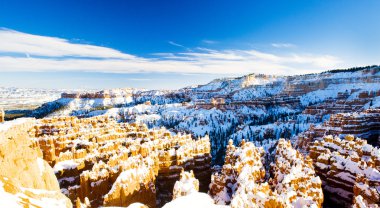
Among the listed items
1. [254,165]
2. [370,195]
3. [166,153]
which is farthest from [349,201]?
[166,153]

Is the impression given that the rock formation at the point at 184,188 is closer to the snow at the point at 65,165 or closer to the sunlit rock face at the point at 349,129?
the snow at the point at 65,165

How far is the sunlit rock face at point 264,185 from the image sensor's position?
61.4ft

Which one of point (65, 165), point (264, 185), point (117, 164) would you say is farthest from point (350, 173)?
point (65, 165)

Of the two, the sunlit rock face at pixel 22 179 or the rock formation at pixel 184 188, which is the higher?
the sunlit rock face at pixel 22 179

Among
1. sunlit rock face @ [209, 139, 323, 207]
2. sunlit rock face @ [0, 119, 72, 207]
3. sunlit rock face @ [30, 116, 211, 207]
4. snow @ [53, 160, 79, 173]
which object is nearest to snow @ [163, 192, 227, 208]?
sunlit rock face @ [209, 139, 323, 207]

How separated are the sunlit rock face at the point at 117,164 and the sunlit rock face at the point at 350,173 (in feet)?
55.2

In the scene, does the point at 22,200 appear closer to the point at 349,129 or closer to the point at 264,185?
the point at 264,185

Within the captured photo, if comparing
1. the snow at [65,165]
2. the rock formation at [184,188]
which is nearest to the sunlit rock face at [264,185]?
the rock formation at [184,188]

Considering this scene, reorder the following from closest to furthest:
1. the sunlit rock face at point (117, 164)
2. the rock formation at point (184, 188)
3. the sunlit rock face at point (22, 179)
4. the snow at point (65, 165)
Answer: the sunlit rock face at point (22, 179) → the rock formation at point (184, 188) → the sunlit rock face at point (117, 164) → the snow at point (65, 165)

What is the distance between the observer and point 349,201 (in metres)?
28.2

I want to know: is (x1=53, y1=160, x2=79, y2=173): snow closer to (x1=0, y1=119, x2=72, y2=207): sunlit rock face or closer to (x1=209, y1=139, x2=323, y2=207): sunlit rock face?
(x1=0, y1=119, x2=72, y2=207): sunlit rock face

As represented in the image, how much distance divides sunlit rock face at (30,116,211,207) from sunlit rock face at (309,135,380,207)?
16.8m

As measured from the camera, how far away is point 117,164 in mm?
36344

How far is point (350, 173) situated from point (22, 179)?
2764 cm
